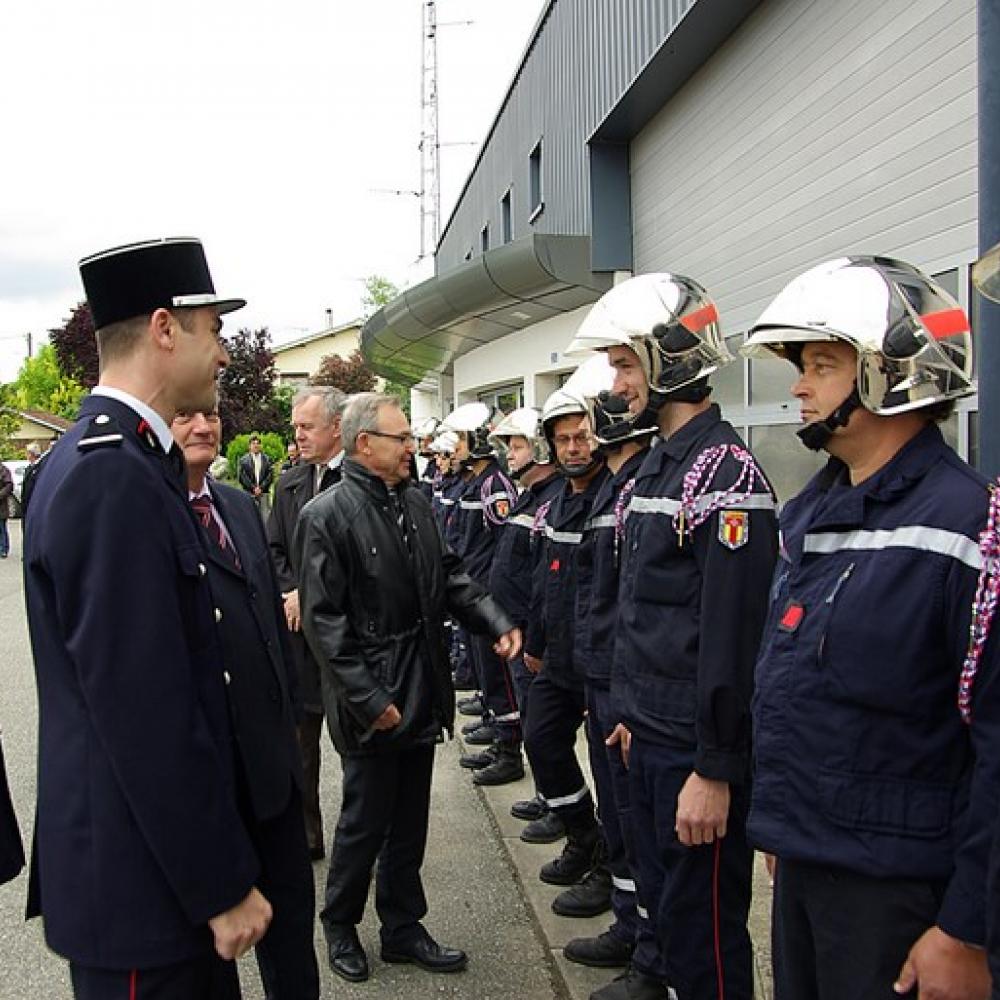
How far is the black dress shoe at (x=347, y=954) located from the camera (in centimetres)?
396

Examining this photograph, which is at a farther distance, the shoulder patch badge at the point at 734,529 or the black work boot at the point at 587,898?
the black work boot at the point at 587,898

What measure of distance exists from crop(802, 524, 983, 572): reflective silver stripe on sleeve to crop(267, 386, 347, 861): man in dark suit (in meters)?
3.03

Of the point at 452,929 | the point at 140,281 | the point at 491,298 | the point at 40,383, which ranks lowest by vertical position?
the point at 452,929

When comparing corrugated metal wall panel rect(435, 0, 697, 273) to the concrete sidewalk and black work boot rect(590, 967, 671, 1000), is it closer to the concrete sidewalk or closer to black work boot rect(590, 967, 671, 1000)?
the concrete sidewalk

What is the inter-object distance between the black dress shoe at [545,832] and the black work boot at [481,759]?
1.33 metres

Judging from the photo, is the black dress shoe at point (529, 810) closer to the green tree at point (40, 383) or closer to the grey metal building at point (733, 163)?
the grey metal building at point (733, 163)

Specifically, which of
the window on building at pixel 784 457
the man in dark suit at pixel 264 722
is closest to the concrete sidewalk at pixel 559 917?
the man in dark suit at pixel 264 722

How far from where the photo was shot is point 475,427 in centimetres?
879

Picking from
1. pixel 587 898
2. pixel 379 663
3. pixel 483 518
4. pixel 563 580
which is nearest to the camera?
pixel 379 663

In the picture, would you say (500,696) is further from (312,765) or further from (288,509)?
(288,509)

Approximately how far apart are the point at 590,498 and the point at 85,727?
3133mm

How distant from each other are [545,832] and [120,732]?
3.74 m

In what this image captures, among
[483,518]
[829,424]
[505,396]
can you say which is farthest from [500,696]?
[505,396]

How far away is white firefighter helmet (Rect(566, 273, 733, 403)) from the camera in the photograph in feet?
11.3
